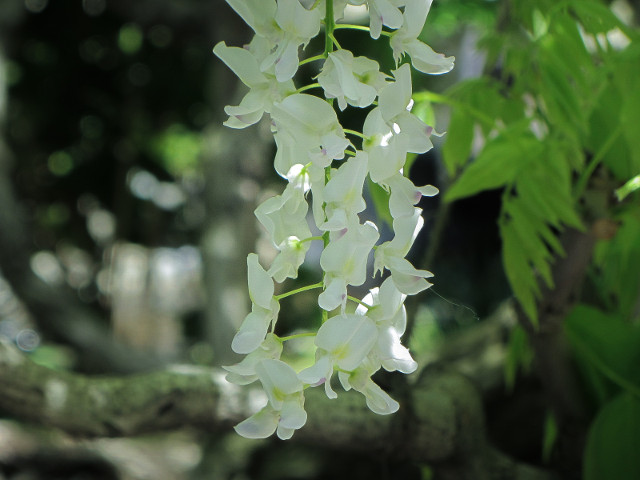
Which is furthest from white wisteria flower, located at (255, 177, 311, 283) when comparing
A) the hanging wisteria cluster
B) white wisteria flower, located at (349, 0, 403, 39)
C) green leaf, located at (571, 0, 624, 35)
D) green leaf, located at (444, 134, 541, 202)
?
green leaf, located at (571, 0, 624, 35)

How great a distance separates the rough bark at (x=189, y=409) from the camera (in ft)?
2.69

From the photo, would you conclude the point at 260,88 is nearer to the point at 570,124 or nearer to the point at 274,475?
the point at 570,124

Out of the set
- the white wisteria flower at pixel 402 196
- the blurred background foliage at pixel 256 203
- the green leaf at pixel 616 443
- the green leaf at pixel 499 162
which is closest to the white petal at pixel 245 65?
the white wisteria flower at pixel 402 196

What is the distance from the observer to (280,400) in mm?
378

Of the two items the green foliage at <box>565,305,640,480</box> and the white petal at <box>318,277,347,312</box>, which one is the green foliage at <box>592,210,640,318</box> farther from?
the white petal at <box>318,277,347,312</box>

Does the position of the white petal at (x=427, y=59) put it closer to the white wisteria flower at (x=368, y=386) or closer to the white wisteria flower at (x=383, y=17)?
the white wisteria flower at (x=383, y=17)

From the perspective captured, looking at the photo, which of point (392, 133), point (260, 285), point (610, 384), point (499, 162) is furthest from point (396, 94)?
point (610, 384)

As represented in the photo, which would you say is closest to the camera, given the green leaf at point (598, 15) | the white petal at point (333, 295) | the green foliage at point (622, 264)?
the white petal at point (333, 295)

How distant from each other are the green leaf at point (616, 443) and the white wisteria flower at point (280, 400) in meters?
0.54

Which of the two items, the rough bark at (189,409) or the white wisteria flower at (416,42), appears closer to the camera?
the white wisteria flower at (416,42)

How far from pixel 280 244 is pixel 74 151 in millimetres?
2832

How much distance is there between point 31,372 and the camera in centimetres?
84

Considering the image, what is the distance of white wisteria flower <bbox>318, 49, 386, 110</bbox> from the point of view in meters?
0.36

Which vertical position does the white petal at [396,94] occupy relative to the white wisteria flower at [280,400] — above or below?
above
